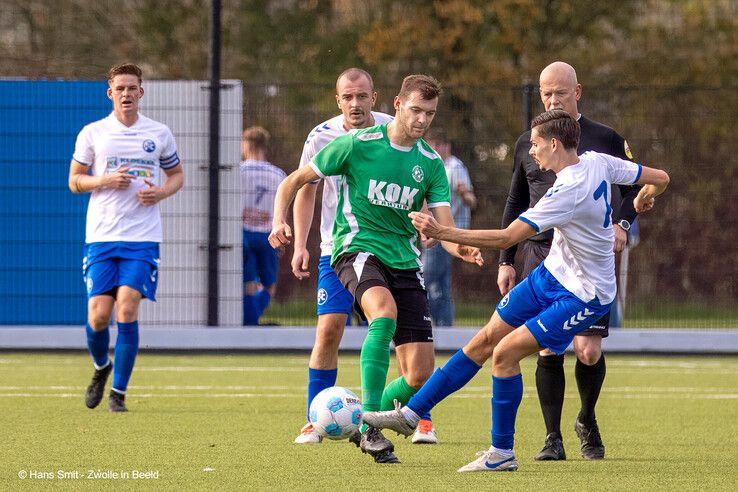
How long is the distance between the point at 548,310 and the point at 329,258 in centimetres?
158

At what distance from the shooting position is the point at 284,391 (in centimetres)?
1100

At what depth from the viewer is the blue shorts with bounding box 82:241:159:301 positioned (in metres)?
9.63

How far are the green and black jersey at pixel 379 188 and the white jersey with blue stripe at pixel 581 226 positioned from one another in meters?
0.84

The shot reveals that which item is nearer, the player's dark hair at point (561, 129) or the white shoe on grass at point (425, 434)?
the player's dark hair at point (561, 129)

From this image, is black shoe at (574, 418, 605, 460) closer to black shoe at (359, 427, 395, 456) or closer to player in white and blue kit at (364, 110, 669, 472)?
player in white and blue kit at (364, 110, 669, 472)

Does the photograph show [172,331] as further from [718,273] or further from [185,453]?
[185,453]

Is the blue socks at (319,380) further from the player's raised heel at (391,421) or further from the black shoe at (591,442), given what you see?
the black shoe at (591,442)

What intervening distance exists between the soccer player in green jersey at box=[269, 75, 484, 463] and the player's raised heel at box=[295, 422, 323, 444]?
601mm

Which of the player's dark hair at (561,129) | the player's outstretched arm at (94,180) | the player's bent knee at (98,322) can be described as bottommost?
the player's bent knee at (98,322)

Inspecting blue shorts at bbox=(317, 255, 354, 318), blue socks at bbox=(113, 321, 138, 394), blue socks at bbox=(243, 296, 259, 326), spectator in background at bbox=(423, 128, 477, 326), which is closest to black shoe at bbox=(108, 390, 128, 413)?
blue socks at bbox=(113, 321, 138, 394)

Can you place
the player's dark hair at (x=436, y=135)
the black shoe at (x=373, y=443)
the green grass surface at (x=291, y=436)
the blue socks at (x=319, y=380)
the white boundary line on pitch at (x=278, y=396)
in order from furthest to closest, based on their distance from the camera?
the player's dark hair at (x=436, y=135)
the white boundary line on pitch at (x=278, y=396)
the blue socks at (x=319, y=380)
the black shoe at (x=373, y=443)
the green grass surface at (x=291, y=436)

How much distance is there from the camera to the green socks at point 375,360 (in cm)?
708

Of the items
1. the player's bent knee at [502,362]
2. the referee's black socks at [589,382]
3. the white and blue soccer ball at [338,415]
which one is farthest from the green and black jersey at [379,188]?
the referee's black socks at [589,382]

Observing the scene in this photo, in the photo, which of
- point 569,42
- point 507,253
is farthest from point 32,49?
point 507,253
